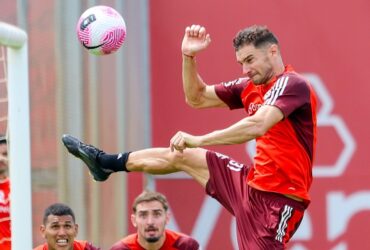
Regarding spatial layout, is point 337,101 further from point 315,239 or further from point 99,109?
point 99,109

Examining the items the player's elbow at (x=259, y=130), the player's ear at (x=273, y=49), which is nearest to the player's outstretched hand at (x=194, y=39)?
the player's ear at (x=273, y=49)

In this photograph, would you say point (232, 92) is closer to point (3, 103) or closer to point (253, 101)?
point (253, 101)

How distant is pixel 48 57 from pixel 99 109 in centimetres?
63

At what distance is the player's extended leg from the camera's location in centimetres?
630

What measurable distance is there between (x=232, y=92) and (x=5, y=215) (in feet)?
6.48

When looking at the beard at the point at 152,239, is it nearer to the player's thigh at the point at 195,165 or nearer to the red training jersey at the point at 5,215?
the red training jersey at the point at 5,215

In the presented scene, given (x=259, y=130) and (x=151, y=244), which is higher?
(x=259, y=130)

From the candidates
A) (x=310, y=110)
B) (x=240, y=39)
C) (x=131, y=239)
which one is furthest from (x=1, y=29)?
(x=131, y=239)

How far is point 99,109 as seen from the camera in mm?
9008

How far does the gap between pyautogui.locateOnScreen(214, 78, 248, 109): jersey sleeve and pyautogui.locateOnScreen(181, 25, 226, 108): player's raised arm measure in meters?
0.04

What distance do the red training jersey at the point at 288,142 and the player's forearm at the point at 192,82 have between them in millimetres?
501

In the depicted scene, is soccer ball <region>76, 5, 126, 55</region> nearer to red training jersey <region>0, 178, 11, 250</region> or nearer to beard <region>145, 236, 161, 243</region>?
red training jersey <region>0, 178, 11, 250</region>

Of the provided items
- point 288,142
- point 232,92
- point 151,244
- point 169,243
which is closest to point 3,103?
point 232,92

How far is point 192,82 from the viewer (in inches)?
259
